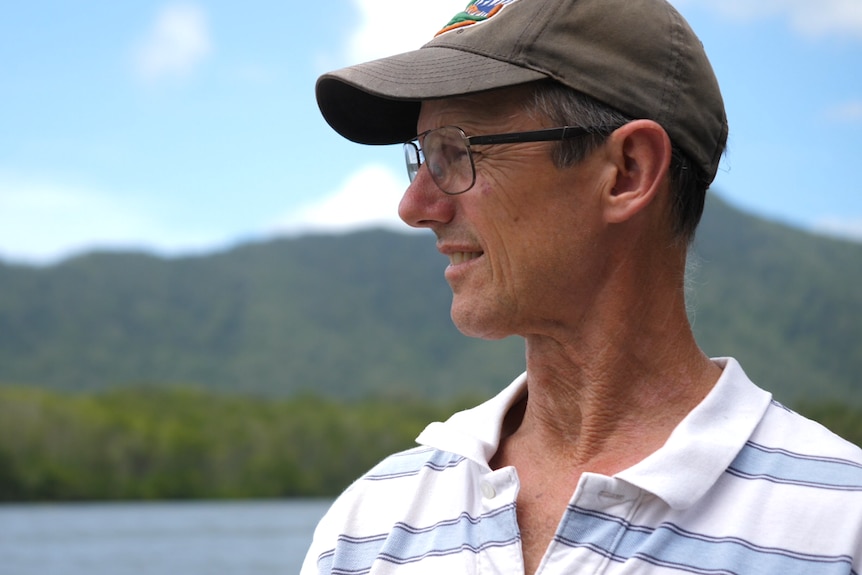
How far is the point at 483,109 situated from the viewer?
1.84 m

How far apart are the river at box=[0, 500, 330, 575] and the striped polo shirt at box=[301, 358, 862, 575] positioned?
31.8 metres

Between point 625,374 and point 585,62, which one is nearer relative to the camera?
point 585,62

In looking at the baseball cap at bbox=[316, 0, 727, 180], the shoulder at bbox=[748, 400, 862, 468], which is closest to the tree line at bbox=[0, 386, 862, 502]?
the baseball cap at bbox=[316, 0, 727, 180]

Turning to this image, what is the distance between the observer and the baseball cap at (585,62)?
1704 mm

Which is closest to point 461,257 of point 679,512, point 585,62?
point 585,62

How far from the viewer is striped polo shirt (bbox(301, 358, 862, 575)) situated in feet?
5.17

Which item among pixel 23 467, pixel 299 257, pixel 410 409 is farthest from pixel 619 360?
pixel 299 257

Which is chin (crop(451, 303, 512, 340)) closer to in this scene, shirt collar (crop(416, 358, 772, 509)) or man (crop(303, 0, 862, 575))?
man (crop(303, 0, 862, 575))

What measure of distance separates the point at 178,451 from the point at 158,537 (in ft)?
26.2

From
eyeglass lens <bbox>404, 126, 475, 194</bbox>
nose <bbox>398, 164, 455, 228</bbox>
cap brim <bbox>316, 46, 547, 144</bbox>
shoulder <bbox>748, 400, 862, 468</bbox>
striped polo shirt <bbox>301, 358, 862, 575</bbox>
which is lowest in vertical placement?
striped polo shirt <bbox>301, 358, 862, 575</bbox>

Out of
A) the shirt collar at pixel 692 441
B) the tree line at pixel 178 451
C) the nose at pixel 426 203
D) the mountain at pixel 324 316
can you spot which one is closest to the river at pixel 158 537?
the tree line at pixel 178 451

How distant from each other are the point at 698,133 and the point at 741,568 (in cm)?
66

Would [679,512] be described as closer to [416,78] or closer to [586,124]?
[586,124]

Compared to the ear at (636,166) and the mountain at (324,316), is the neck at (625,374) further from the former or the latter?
the mountain at (324,316)
